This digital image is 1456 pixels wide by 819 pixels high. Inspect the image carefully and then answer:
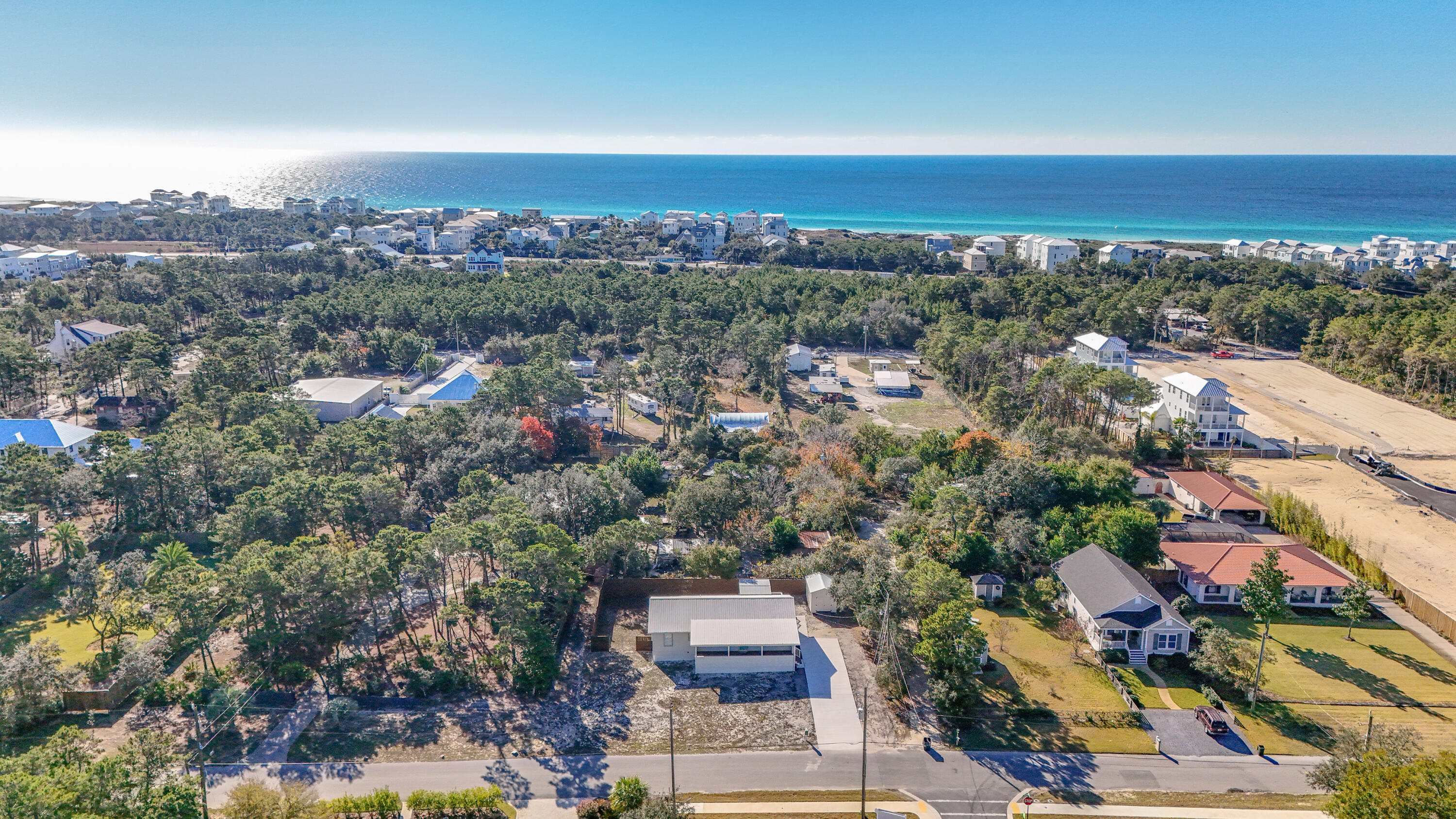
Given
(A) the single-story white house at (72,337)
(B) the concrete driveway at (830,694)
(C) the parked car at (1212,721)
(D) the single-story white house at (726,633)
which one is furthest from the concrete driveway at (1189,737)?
(A) the single-story white house at (72,337)

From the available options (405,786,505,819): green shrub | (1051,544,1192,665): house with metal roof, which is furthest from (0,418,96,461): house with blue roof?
(1051,544,1192,665): house with metal roof

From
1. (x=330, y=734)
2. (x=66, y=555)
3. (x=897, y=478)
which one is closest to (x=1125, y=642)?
(x=897, y=478)

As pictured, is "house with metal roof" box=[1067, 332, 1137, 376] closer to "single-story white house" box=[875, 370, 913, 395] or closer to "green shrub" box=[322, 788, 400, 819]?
"single-story white house" box=[875, 370, 913, 395]

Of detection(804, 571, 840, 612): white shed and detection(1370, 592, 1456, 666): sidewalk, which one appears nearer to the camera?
detection(1370, 592, 1456, 666): sidewalk

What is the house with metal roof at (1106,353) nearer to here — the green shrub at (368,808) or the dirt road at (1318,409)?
the dirt road at (1318,409)

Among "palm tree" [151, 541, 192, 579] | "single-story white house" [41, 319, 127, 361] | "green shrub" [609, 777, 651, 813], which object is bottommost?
"green shrub" [609, 777, 651, 813]

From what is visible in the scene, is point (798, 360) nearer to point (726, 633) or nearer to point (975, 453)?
point (975, 453)
